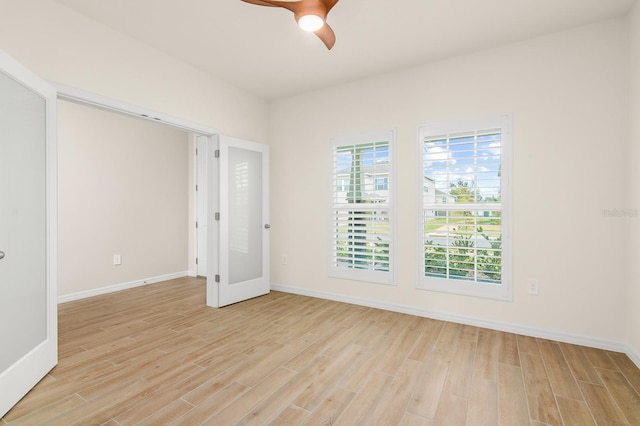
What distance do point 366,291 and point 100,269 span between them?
3.63 metres

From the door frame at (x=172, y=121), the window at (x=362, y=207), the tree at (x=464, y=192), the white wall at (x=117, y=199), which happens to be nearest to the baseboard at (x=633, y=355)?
the tree at (x=464, y=192)

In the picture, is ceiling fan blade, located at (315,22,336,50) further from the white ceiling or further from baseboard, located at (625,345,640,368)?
baseboard, located at (625,345,640,368)

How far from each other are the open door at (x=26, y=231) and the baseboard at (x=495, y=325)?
2764 millimetres

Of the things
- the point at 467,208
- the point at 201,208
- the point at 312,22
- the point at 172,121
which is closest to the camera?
the point at 312,22

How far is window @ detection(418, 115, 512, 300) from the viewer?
299 cm

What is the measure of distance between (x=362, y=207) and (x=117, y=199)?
3.55m

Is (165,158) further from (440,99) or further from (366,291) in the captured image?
(440,99)


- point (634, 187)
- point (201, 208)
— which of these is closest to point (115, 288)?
point (201, 208)

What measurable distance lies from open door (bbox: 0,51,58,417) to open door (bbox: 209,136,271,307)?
1.67 metres

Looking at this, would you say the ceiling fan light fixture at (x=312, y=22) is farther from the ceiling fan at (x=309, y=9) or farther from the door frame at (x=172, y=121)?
the door frame at (x=172, y=121)

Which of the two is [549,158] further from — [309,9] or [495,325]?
[309,9]

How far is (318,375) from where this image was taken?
217cm

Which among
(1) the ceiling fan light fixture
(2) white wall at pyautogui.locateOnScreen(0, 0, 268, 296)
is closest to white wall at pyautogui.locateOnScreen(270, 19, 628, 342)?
(1) the ceiling fan light fixture

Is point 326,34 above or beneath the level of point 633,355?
above
